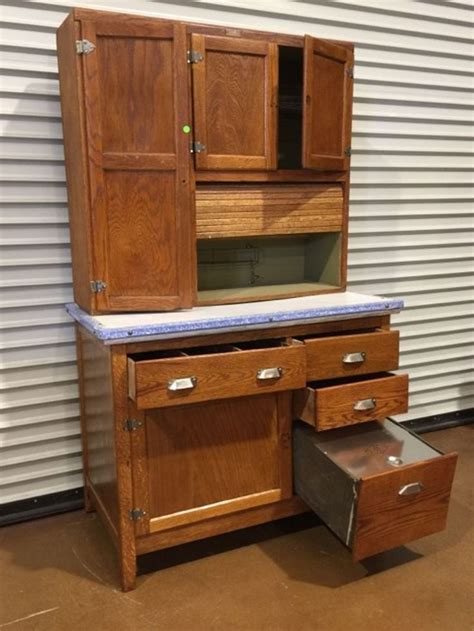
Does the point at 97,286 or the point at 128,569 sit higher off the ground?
the point at 97,286

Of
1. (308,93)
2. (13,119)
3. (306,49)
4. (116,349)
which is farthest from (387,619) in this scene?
(13,119)

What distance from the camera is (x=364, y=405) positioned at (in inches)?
82.7

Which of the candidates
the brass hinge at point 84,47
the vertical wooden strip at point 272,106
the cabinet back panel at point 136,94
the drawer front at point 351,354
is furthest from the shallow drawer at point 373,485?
the brass hinge at point 84,47

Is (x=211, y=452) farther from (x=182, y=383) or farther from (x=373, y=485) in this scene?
(x=373, y=485)

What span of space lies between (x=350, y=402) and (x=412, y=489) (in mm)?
370

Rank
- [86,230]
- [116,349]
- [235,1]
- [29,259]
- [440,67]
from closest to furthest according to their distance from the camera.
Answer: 1. [116,349]
2. [86,230]
3. [29,259]
4. [235,1]
5. [440,67]

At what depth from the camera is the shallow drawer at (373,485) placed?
186cm

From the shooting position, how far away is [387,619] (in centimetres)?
186

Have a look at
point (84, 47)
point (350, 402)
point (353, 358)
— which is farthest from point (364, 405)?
point (84, 47)

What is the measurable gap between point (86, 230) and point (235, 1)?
53.9 inches

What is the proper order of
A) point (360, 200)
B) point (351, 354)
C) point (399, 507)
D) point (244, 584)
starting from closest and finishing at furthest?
point (399, 507), point (244, 584), point (351, 354), point (360, 200)

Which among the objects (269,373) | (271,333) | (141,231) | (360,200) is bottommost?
(269,373)

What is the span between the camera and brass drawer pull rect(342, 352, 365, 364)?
→ 2.12 meters

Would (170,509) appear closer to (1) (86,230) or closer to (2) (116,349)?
(2) (116,349)
